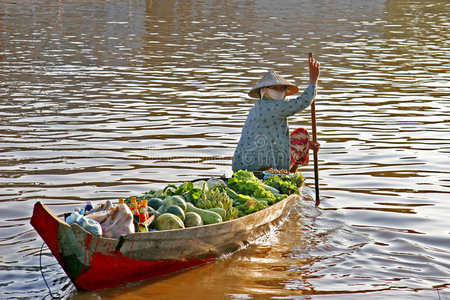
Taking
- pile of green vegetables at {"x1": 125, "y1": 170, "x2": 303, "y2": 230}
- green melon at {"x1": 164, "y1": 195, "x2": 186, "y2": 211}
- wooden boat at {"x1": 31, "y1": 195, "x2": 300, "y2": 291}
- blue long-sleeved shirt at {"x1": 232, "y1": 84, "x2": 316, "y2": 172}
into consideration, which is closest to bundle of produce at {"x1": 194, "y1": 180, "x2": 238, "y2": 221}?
pile of green vegetables at {"x1": 125, "y1": 170, "x2": 303, "y2": 230}

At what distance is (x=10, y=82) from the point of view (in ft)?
51.2

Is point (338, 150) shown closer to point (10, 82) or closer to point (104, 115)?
point (104, 115)

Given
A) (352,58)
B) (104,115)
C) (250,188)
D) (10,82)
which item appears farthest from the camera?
(352,58)

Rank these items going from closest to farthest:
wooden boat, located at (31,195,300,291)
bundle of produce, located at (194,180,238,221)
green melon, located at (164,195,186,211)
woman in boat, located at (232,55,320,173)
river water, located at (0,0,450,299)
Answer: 1. wooden boat, located at (31,195,300,291)
2. river water, located at (0,0,450,299)
3. green melon, located at (164,195,186,211)
4. bundle of produce, located at (194,180,238,221)
5. woman in boat, located at (232,55,320,173)

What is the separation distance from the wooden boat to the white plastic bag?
141 millimetres

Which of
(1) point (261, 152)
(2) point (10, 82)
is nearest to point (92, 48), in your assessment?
(2) point (10, 82)

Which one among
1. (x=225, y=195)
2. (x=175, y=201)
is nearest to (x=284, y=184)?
(x=225, y=195)

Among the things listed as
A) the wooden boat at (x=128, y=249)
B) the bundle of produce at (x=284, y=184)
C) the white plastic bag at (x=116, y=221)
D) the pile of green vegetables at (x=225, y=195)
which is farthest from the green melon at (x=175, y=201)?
the bundle of produce at (x=284, y=184)

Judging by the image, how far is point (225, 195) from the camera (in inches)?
281

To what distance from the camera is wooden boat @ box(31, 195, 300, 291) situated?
5602 mm

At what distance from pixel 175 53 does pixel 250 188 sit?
13698 mm

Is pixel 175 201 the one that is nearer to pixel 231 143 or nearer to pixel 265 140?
pixel 265 140

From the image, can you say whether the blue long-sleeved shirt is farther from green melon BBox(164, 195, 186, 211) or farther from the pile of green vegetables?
green melon BBox(164, 195, 186, 211)

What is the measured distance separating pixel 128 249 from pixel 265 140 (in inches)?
135
